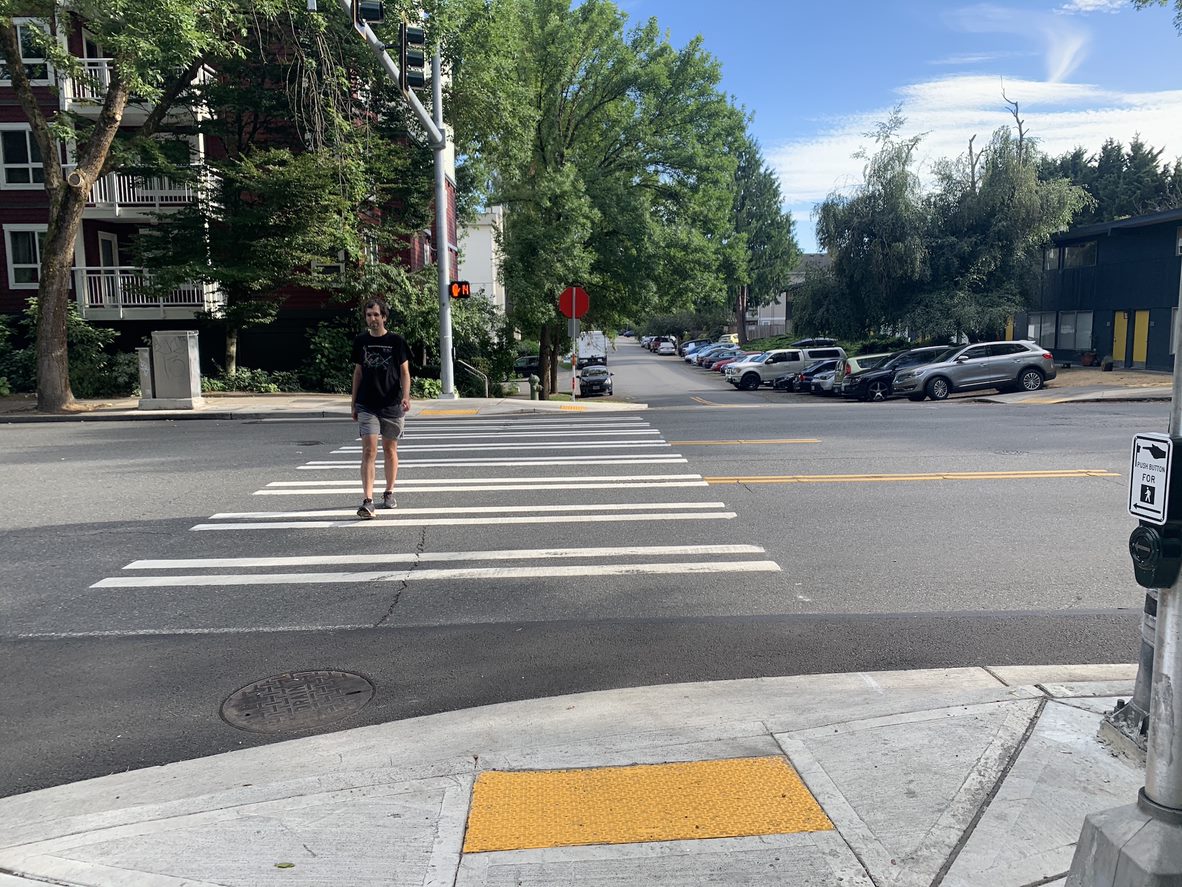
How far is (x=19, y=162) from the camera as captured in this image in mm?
29766

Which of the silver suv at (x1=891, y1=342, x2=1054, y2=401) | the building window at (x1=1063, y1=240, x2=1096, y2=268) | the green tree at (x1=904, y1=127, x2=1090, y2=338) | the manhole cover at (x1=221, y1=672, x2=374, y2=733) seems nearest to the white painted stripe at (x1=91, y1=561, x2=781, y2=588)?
the manhole cover at (x1=221, y1=672, x2=374, y2=733)

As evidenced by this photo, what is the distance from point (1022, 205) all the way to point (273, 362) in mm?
28180

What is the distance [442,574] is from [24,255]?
3026 centimetres

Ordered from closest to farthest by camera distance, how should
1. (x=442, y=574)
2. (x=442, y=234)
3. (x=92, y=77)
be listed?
(x=442, y=574), (x=92, y=77), (x=442, y=234)

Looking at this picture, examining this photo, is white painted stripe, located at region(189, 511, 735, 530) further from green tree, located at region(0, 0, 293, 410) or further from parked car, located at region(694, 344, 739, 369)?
parked car, located at region(694, 344, 739, 369)

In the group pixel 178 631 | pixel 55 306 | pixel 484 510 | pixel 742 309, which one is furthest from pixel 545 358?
pixel 742 309

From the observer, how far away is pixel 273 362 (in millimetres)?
29344

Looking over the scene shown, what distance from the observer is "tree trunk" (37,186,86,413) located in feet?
65.9

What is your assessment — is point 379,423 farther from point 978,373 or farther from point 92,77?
point 978,373

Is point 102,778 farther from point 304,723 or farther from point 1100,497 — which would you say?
point 1100,497

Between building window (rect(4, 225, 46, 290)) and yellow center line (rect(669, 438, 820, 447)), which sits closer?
yellow center line (rect(669, 438, 820, 447))

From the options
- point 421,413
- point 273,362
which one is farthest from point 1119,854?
point 273,362

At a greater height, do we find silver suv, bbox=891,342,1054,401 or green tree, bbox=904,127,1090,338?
green tree, bbox=904,127,1090,338

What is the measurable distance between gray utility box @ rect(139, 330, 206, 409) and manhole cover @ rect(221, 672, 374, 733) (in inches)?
684
